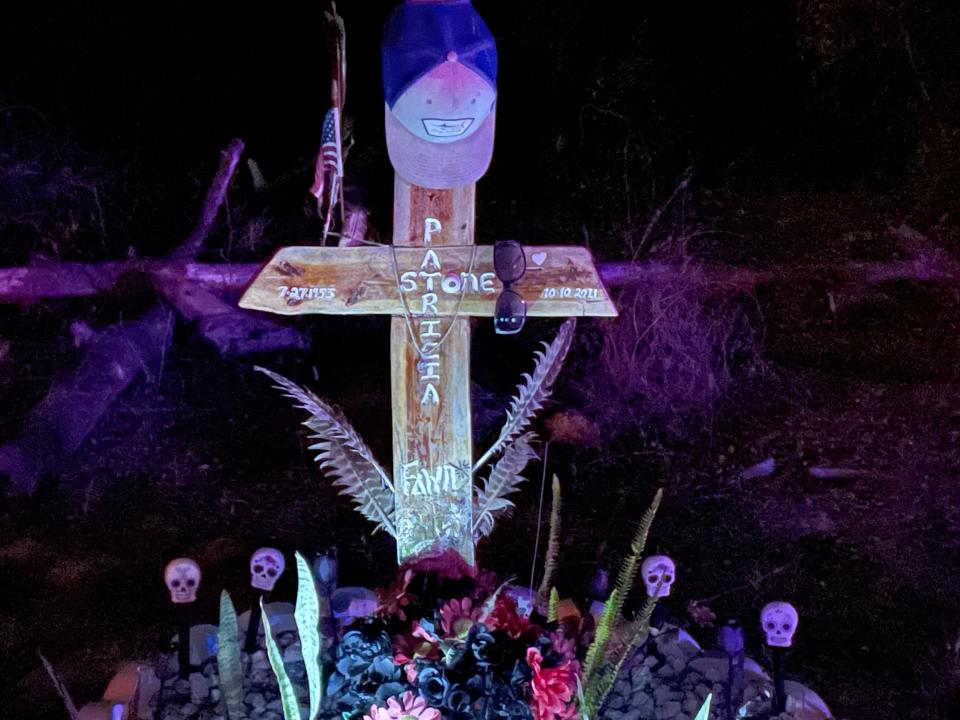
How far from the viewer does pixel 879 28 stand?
179 cm

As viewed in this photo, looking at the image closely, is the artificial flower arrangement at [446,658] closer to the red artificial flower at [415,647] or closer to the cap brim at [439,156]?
the red artificial flower at [415,647]

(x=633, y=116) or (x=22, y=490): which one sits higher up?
(x=633, y=116)

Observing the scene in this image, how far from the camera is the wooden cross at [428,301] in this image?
5.69 ft

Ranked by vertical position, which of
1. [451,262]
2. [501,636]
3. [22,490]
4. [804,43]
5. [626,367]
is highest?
[804,43]

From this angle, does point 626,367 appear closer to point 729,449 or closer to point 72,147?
point 729,449

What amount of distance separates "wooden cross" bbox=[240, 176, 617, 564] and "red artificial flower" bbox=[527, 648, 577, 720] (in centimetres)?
34

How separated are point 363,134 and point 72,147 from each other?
566 mm

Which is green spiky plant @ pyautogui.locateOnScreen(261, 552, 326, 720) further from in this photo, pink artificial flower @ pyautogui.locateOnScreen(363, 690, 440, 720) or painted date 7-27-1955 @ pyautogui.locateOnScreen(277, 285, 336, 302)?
painted date 7-27-1955 @ pyautogui.locateOnScreen(277, 285, 336, 302)

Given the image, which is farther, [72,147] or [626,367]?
[626,367]

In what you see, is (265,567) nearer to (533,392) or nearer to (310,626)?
(310,626)

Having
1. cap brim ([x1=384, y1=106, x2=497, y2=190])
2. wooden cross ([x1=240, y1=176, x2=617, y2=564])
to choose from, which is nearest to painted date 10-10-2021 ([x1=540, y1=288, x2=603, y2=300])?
wooden cross ([x1=240, y1=176, x2=617, y2=564])

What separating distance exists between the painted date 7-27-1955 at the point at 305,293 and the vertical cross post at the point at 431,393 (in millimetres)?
138

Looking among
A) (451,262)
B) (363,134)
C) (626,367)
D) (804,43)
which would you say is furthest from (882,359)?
(363,134)

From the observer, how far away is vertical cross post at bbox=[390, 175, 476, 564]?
1737 millimetres
